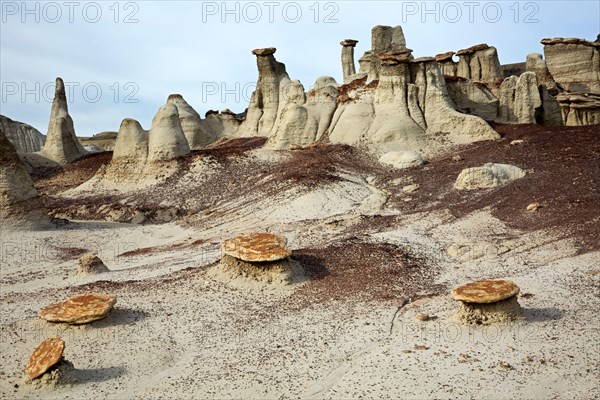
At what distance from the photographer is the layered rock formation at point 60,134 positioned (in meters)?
33.7

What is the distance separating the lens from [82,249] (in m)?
15.9

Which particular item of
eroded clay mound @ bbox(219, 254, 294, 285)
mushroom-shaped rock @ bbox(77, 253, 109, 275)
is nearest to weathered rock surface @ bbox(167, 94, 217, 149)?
mushroom-shaped rock @ bbox(77, 253, 109, 275)

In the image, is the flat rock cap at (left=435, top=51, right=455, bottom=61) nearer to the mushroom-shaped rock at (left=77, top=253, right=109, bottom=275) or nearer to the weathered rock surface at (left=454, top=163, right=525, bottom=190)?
the weathered rock surface at (left=454, top=163, right=525, bottom=190)

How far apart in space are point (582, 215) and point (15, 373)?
10880 millimetres

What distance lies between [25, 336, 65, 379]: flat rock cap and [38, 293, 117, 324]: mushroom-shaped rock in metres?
1.25

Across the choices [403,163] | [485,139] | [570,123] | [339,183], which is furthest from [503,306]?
[570,123]

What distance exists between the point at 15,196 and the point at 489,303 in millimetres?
13623

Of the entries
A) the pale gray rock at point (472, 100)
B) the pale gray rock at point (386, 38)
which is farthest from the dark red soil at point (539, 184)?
the pale gray rock at point (386, 38)

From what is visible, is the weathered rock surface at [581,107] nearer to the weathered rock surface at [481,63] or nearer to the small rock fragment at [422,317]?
the weathered rock surface at [481,63]

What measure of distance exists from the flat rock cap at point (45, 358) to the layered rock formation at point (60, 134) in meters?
28.3

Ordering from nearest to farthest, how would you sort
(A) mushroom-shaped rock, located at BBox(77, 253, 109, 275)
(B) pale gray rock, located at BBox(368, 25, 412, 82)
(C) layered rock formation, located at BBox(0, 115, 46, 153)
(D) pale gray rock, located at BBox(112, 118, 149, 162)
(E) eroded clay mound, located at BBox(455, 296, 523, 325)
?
(E) eroded clay mound, located at BBox(455, 296, 523, 325) → (A) mushroom-shaped rock, located at BBox(77, 253, 109, 275) → (D) pale gray rock, located at BBox(112, 118, 149, 162) → (B) pale gray rock, located at BBox(368, 25, 412, 82) → (C) layered rock formation, located at BBox(0, 115, 46, 153)

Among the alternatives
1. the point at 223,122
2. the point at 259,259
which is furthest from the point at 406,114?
the point at 223,122

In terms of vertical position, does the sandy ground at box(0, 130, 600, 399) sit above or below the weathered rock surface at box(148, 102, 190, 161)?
below

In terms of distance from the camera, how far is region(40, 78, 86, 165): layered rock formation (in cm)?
3369
